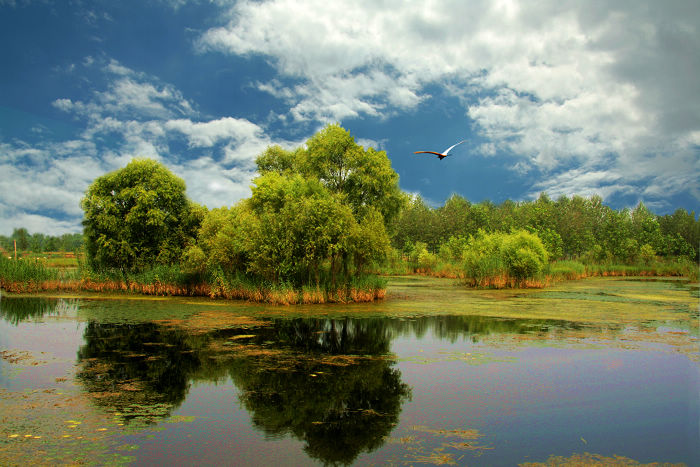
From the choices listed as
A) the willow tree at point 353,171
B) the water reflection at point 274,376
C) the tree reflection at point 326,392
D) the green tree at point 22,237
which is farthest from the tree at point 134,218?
the green tree at point 22,237

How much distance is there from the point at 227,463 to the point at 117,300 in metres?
25.4

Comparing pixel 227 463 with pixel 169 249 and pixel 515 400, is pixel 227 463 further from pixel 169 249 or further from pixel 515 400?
pixel 169 249

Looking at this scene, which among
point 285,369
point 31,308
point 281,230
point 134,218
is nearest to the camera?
point 285,369

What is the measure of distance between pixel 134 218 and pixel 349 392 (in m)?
30.3

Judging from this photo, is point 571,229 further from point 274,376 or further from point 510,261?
point 274,376

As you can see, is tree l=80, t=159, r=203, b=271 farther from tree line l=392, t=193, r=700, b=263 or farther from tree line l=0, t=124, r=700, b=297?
tree line l=392, t=193, r=700, b=263

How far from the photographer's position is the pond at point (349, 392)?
272 inches

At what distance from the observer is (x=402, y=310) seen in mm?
23812

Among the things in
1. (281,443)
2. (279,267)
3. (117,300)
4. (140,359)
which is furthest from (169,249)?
(281,443)

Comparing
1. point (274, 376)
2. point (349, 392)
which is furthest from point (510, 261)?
point (349, 392)

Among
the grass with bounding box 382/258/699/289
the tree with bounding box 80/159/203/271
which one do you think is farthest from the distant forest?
the tree with bounding box 80/159/203/271

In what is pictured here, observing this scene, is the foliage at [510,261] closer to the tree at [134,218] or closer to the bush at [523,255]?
the bush at [523,255]

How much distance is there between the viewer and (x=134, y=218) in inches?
1368

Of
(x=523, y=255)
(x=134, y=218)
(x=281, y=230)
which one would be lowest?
(x=523, y=255)
